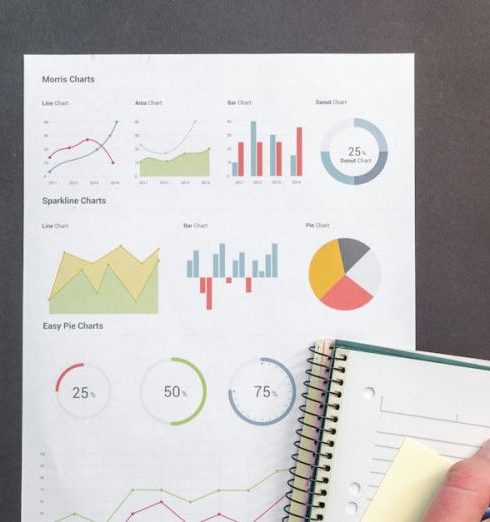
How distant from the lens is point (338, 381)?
22.3 inches

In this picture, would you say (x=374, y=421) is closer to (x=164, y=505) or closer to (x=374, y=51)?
(x=164, y=505)

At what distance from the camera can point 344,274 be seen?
0.58 m

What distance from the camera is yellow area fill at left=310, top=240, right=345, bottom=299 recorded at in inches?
22.8

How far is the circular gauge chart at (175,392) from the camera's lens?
0.58m

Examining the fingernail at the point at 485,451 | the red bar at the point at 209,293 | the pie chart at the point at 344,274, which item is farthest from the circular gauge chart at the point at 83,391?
the fingernail at the point at 485,451

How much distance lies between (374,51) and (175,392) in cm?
37

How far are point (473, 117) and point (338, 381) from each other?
0.28 m

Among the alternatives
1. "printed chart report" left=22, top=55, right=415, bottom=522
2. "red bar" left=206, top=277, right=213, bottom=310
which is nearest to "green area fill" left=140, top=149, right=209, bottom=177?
"printed chart report" left=22, top=55, right=415, bottom=522

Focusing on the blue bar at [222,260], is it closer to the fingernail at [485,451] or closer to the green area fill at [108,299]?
the green area fill at [108,299]

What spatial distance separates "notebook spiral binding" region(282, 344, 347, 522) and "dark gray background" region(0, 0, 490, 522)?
94 mm

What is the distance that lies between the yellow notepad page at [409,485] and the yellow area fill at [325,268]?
0.52 feet

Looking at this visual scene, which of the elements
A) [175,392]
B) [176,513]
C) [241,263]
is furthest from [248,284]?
[176,513]

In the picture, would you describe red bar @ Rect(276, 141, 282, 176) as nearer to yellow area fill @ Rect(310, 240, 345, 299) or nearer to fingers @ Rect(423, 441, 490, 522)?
yellow area fill @ Rect(310, 240, 345, 299)

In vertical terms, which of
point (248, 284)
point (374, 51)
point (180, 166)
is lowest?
point (248, 284)
